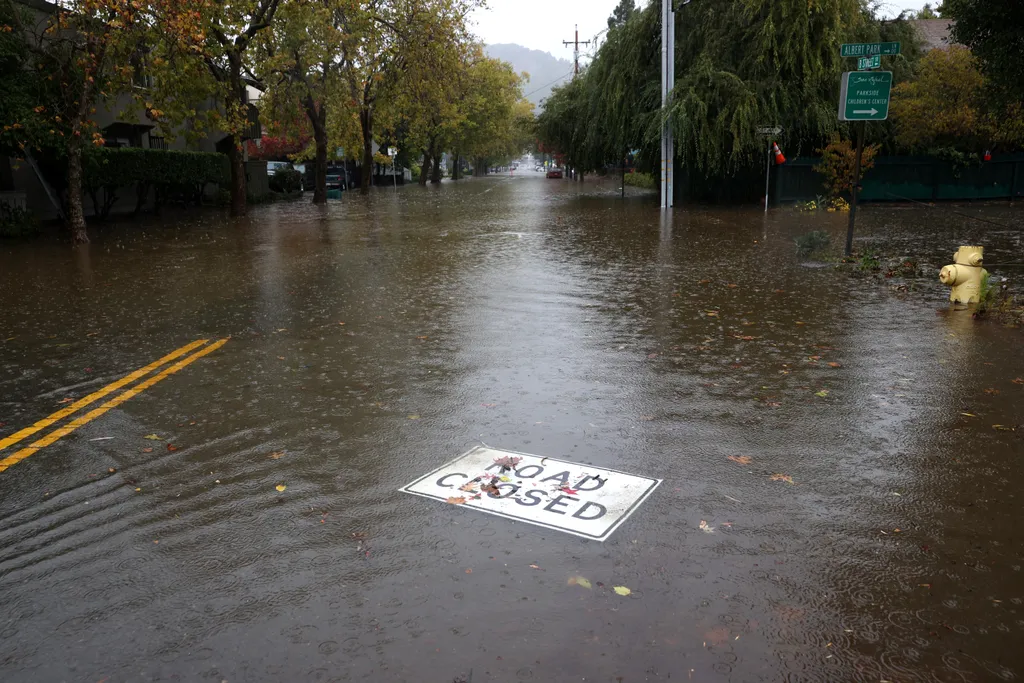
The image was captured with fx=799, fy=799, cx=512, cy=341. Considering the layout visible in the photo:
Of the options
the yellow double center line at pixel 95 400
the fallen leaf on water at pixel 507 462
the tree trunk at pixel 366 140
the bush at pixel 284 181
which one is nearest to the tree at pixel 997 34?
the fallen leaf on water at pixel 507 462

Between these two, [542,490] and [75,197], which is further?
[75,197]

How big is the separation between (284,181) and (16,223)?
74.5 feet

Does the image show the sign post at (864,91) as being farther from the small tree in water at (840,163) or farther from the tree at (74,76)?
the tree at (74,76)

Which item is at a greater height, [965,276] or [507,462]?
[965,276]

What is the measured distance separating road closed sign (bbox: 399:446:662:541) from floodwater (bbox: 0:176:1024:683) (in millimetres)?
113

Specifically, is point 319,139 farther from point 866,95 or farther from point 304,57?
point 866,95

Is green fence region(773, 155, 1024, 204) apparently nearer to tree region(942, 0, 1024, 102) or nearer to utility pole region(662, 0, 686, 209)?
utility pole region(662, 0, 686, 209)

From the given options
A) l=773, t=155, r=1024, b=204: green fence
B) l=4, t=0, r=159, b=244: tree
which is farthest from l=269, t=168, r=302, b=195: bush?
l=773, t=155, r=1024, b=204: green fence

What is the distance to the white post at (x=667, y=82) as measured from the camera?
77.3 feet

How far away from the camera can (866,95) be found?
12.2 meters

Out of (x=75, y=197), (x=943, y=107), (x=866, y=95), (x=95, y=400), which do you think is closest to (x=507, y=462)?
(x=95, y=400)

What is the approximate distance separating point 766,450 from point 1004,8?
8859 mm

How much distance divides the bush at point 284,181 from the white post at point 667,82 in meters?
22.5

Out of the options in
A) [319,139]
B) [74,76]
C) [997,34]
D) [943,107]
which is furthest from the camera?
[319,139]
